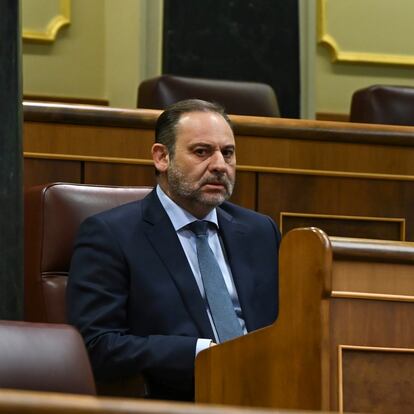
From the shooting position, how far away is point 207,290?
133 centimetres

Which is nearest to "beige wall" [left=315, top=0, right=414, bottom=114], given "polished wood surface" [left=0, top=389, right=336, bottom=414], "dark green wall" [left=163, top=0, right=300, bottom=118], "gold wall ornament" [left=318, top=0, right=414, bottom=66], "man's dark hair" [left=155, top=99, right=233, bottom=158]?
"gold wall ornament" [left=318, top=0, right=414, bottom=66]

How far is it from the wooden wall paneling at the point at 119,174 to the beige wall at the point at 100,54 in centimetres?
96

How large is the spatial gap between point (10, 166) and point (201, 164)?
1.16ft

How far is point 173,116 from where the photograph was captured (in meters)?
1.46

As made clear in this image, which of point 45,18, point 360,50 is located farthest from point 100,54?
point 360,50

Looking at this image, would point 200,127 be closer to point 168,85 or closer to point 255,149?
point 255,149

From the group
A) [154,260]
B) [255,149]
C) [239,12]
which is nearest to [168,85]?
[255,149]

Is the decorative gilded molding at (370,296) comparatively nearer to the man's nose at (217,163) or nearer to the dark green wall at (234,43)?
the man's nose at (217,163)

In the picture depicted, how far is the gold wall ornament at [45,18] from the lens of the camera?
105 inches

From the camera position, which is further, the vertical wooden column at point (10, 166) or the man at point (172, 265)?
the man at point (172, 265)

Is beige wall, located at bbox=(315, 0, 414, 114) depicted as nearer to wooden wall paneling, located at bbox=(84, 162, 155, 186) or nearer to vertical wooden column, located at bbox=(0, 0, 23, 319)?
wooden wall paneling, located at bbox=(84, 162, 155, 186)

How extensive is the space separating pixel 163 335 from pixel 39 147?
475 mm

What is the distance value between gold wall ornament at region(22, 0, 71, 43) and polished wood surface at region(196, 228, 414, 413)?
1.76 m

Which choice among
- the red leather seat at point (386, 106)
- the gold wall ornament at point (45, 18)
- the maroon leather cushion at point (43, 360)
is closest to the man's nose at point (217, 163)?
the maroon leather cushion at point (43, 360)
